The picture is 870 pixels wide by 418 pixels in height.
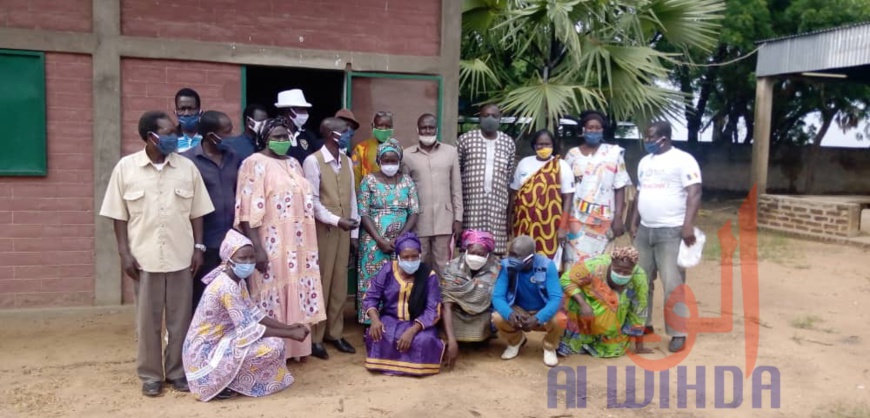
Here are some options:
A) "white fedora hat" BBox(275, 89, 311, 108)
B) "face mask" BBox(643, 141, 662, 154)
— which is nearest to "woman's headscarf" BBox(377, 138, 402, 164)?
"white fedora hat" BBox(275, 89, 311, 108)

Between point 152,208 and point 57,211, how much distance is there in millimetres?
2144

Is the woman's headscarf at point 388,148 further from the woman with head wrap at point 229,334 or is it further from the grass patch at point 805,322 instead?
the grass patch at point 805,322

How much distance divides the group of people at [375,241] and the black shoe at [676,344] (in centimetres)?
2

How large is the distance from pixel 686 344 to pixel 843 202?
7.28 metres

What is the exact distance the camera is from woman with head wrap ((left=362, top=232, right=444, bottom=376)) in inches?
180

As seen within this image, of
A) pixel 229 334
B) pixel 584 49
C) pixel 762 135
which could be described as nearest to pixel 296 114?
pixel 229 334

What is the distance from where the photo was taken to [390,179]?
5090mm

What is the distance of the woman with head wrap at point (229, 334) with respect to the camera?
→ 4.00 metres

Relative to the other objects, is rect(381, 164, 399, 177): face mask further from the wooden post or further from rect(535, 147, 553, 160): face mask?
the wooden post

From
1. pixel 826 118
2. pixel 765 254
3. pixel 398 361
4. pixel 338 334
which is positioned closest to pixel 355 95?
pixel 338 334

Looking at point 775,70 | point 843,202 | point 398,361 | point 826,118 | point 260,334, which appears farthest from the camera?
point 826,118

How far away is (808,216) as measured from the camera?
11.5 m

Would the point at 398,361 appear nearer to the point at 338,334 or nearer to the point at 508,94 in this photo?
the point at 338,334

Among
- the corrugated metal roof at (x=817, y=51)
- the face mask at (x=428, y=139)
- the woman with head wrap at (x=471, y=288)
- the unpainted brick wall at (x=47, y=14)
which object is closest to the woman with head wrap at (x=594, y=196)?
the woman with head wrap at (x=471, y=288)
